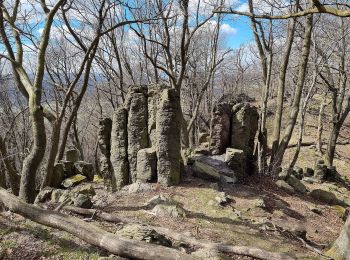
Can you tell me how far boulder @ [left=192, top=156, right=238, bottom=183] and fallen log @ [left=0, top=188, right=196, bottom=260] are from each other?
6.48 metres

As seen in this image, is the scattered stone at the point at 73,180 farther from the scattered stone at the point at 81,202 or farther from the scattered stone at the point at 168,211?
the scattered stone at the point at 168,211

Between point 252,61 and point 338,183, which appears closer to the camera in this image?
point 338,183

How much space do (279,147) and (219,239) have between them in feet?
26.2

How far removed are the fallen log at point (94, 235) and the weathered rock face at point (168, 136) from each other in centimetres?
523

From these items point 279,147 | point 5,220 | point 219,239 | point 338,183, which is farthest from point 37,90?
point 338,183

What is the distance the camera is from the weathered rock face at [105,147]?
12.6m

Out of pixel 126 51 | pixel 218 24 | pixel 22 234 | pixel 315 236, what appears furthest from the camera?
pixel 126 51

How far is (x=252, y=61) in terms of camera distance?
35.3 m

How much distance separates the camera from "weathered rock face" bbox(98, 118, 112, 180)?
41.5 feet

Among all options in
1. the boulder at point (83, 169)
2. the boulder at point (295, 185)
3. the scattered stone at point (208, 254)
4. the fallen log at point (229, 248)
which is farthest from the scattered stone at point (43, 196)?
the boulder at point (295, 185)

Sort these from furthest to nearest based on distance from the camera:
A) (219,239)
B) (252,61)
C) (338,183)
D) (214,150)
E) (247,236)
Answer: (252,61) < (338,183) < (214,150) < (247,236) < (219,239)

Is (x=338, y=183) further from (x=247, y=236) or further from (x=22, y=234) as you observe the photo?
(x=22, y=234)

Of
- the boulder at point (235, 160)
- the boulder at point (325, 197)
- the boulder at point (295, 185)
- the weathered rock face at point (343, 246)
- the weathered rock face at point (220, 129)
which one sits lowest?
the boulder at point (325, 197)

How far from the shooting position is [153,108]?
1174 centimetres
